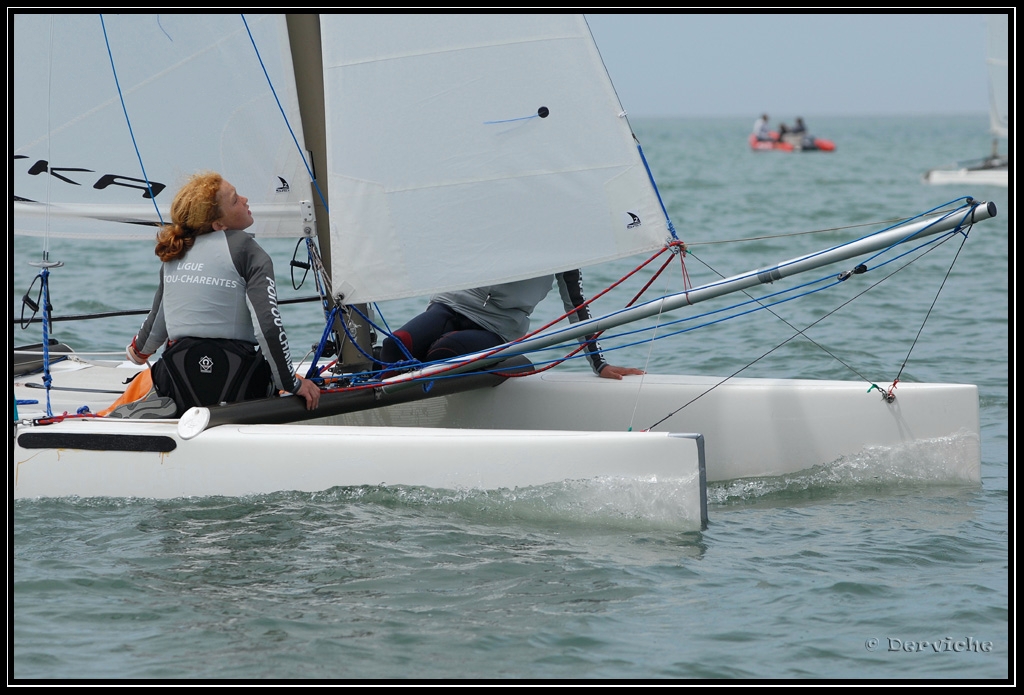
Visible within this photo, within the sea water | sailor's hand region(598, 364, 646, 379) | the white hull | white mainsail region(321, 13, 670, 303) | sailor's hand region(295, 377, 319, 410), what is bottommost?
the sea water

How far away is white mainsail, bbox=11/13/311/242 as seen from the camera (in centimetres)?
424

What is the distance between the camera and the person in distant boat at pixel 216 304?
3.61m

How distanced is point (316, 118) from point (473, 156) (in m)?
0.70

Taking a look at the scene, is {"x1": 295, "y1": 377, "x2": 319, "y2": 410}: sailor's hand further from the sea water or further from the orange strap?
the orange strap

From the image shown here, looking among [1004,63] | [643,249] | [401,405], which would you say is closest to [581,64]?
[643,249]

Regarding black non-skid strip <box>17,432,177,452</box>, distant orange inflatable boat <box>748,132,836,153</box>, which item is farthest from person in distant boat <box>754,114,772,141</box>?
black non-skid strip <box>17,432,177,452</box>

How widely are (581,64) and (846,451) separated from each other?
62.6 inches

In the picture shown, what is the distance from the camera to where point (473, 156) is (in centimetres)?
377

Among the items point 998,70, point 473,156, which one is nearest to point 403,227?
point 473,156

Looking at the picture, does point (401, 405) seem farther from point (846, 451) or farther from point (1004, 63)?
point (1004, 63)

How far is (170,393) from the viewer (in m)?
3.80

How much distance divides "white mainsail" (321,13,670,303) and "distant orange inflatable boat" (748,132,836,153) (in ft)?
111

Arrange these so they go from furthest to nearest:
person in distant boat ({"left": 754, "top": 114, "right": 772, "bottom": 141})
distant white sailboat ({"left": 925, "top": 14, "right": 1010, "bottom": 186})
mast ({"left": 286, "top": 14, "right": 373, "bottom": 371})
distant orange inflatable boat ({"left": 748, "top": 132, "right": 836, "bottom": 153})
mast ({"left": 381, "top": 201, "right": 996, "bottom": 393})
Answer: person in distant boat ({"left": 754, "top": 114, "right": 772, "bottom": 141}) < distant orange inflatable boat ({"left": 748, "top": 132, "right": 836, "bottom": 153}) < distant white sailboat ({"left": 925, "top": 14, "right": 1010, "bottom": 186}) < mast ({"left": 286, "top": 14, "right": 373, "bottom": 371}) < mast ({"left": 381, "top": 201, "right": 996, "bottom": 393})
